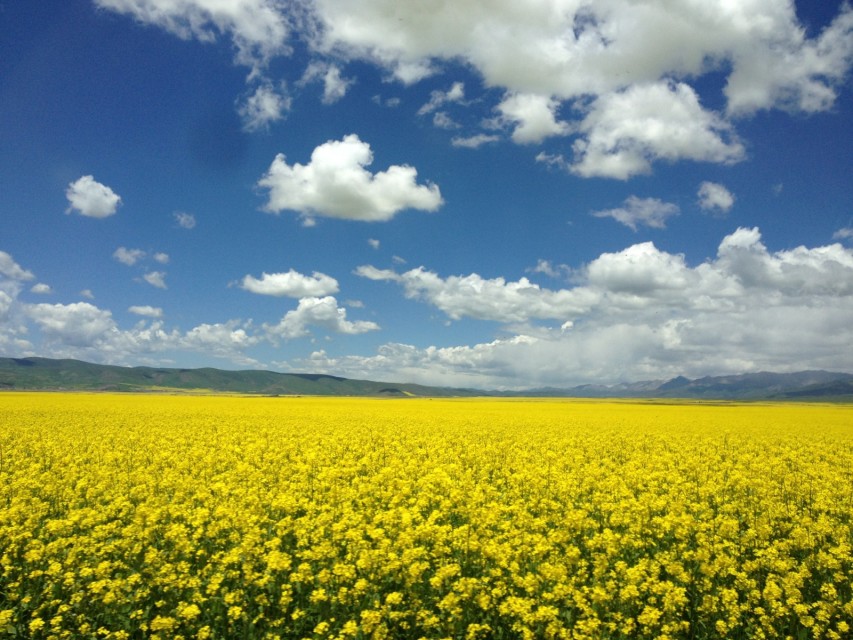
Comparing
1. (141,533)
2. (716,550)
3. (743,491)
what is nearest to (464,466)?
(743,491)

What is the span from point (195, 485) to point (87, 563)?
4177mm

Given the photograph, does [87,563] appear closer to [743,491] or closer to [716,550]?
[716,550]

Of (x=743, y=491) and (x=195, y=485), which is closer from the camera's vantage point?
(x=195, y=485)

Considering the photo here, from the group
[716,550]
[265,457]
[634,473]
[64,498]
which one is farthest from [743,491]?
[64,498]

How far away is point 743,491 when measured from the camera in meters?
12.5

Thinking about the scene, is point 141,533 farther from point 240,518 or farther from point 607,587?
point 607,587

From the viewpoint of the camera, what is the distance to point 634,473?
13.0 metres

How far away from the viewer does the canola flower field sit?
20.5 ft

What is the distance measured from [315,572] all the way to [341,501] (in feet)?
9.17

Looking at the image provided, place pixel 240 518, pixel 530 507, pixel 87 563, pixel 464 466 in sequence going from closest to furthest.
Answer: pixel 87 563 < pixel 240 518 < pixel 530 507 < pixel 464 466

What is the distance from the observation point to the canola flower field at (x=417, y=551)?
20.5 ft

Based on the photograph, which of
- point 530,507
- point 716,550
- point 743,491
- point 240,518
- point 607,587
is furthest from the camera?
point 743,491

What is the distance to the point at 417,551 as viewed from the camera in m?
6.82

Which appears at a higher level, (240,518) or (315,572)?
(240,518)
